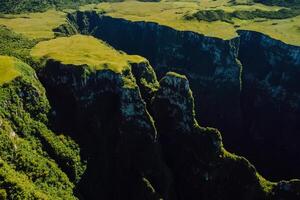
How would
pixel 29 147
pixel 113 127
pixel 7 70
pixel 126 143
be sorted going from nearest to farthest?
pixel 29 147 → pixel 7 70 → pixel 126 143 → pixel 113 127

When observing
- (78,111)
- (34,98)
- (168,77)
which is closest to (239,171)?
(168,77)

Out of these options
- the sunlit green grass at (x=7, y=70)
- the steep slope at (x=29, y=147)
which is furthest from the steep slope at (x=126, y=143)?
the sunlit green grass at (x=7, y=70)

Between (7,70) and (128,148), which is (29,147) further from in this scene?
(128,148)

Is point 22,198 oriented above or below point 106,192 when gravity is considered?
above

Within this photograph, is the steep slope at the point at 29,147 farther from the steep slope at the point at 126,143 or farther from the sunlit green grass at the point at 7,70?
the steep slope at the point at 126,143

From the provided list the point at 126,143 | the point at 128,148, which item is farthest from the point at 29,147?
the point at 128,148

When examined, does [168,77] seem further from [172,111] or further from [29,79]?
[29,79]

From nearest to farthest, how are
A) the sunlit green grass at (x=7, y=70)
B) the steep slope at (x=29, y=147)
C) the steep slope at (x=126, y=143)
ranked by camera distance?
the steep slope at (x=29, y=147)
the sunlit green grass at (x=7, y=70)
the steep slope at (x=126, y=143)

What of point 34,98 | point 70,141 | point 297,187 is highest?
point 34,98
